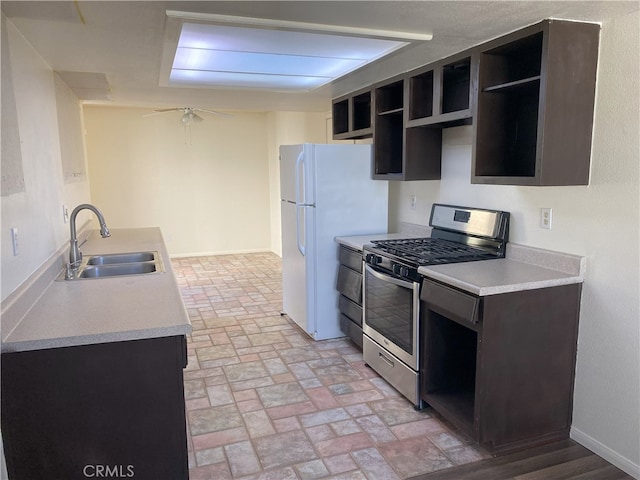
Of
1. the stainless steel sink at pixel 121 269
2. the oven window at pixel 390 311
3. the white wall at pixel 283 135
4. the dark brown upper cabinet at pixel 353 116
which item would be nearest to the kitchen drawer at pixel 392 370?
the oven window at pixel 390 311

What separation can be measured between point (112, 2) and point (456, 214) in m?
2.39

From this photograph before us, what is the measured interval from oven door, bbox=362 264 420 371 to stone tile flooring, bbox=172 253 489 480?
316mm

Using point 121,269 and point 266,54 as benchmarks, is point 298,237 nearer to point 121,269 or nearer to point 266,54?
point 121,269

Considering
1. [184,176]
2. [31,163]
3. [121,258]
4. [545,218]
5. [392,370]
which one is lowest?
[392,370]

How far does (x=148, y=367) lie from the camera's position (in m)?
1.77

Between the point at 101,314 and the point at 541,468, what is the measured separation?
2.15m

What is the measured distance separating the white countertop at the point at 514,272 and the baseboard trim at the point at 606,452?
32.4 inches

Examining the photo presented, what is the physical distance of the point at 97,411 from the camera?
68.6 inches

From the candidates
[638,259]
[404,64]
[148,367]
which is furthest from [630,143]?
[148,367]

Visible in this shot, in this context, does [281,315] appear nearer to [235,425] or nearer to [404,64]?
[235,425]

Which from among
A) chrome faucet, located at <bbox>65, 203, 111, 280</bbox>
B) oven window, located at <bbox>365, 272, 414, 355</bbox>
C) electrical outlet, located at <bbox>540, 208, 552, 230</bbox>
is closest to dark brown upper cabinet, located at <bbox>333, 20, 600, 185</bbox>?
electrical outlet, located at <bbox>540, 208, 552, 230</bbox>

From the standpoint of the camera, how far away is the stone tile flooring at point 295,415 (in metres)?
2.32

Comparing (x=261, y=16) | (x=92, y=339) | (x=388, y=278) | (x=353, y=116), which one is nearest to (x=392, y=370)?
(x=388, y=278)

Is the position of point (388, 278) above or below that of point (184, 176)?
below
